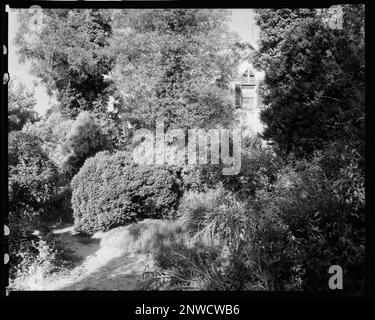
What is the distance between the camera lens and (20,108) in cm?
432

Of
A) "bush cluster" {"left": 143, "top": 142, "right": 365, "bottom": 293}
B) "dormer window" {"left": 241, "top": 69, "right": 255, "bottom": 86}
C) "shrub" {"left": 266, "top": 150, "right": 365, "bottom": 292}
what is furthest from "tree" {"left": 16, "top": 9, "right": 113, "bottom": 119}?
"shrub" {"left": 266, "top": 150, "right": 365, "bottom": 292}

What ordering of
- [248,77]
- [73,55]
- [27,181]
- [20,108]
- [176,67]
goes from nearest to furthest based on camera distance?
[20,108]
[27,181]
[73,55]
[176,67]
[248,77]

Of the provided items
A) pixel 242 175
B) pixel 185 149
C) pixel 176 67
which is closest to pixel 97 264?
pixel 185 149

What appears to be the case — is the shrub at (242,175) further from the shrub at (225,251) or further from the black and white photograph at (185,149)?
the shrub at (225,251)

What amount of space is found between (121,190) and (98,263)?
1707mm

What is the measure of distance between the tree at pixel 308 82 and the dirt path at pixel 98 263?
3385mm

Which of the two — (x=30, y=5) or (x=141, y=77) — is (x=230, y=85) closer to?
(x=141, y=77)

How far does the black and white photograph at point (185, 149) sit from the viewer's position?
3.67 m

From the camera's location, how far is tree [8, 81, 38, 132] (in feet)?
13.0

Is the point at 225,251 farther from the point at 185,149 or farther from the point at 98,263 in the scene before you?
the point at 185,149

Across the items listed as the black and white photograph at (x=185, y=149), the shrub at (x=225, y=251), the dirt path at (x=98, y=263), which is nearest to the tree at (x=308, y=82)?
the black and white photograph at (x=185, y=149)

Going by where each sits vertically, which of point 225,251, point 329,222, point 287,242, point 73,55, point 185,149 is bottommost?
point 225,251

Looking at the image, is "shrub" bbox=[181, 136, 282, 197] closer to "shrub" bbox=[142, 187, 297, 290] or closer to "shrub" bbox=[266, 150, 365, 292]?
"shrub" bbox=[142, 187, 297, 290]
